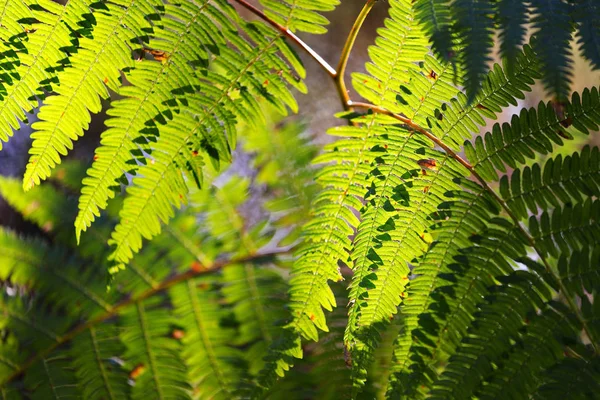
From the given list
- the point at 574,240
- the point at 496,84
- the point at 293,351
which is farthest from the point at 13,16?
the point at 574,240

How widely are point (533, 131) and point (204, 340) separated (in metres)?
1.22

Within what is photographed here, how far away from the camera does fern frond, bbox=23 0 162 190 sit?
45.1 inches

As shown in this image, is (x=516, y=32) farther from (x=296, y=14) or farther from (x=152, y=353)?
(x=152, y=353)

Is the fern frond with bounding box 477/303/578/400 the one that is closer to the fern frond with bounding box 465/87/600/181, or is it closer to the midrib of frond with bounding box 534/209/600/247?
the midrib of frond with bounding box 534/209/600/247

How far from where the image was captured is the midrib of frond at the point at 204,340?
1679 mm

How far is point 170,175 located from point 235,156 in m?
1.99

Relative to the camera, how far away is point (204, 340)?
1.73 metres

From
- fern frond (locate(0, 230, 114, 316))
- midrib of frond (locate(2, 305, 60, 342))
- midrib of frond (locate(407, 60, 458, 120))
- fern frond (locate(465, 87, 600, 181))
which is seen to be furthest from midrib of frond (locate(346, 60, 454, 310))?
midrib of frond (locate(2, 305, 60, 342))

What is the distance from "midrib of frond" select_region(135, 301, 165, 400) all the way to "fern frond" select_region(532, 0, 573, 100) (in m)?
1.45

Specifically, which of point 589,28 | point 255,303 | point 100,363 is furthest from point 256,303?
point 589,28

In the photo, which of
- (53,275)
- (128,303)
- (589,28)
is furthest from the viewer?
(53,275)

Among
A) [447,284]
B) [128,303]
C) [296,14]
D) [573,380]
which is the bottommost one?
[573,380]

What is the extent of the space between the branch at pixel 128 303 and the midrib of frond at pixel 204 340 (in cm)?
6

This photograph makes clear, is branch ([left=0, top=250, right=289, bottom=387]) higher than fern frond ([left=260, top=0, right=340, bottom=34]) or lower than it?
lower
